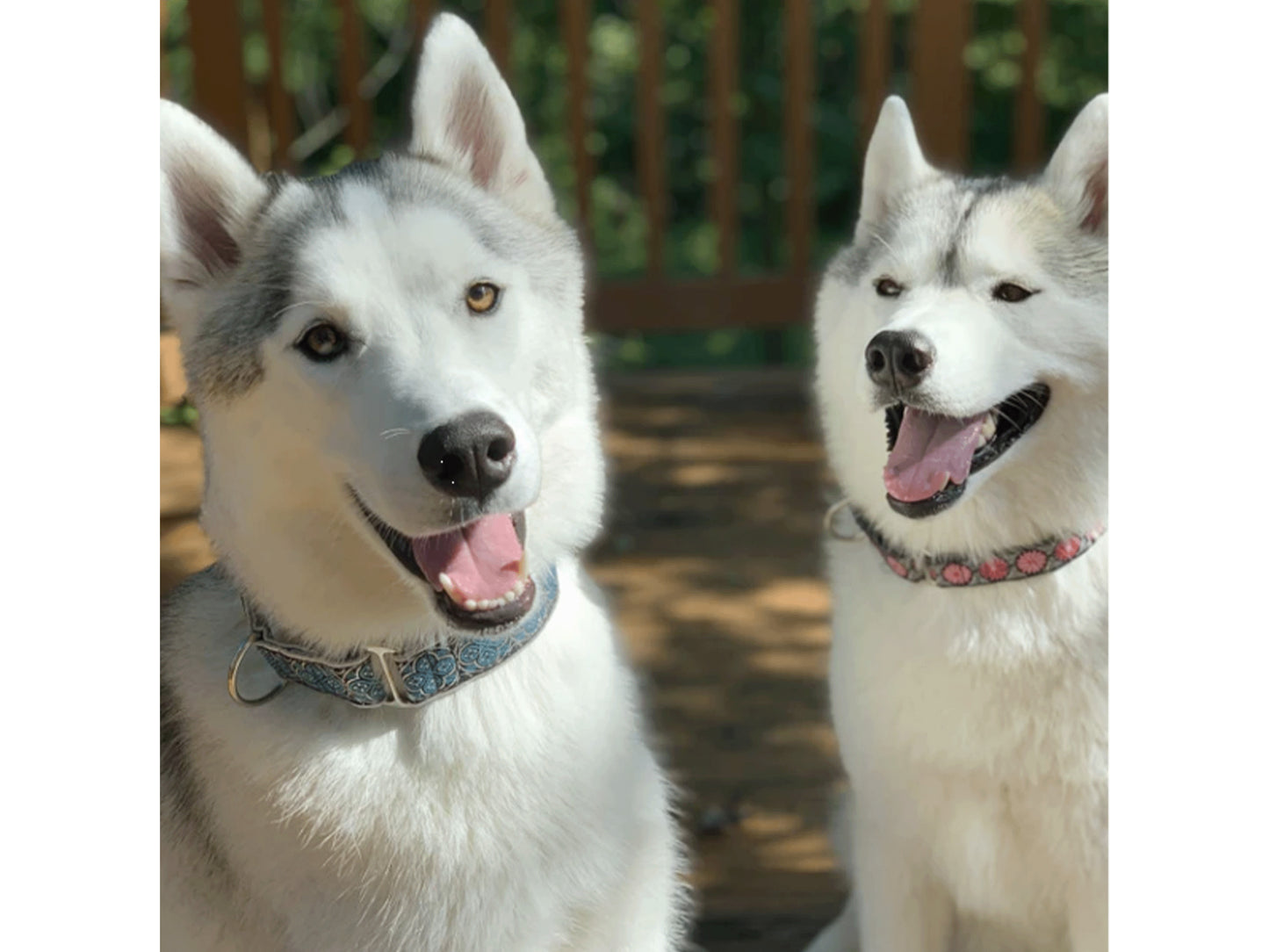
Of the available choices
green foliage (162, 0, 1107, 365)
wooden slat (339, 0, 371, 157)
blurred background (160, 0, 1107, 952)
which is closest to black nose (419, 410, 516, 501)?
blurred background (160, 0, 1107, 952)

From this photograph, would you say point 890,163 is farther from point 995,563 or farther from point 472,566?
point 472,566

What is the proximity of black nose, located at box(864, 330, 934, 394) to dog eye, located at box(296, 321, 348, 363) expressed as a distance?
0.66 meters

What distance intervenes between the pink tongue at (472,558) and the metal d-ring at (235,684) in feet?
0.92

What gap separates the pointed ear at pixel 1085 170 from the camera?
1820 mm

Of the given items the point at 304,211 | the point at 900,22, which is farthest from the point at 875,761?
the point at 900,22

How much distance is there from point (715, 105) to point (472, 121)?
95 centimetres

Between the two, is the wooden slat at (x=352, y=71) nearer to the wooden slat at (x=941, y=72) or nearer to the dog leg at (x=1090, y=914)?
the wooden slat at (x=941, y=72)

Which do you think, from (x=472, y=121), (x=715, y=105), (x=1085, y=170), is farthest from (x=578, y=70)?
(x=1085, y=170)

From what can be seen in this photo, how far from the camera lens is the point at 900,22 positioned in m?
4.27
